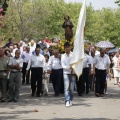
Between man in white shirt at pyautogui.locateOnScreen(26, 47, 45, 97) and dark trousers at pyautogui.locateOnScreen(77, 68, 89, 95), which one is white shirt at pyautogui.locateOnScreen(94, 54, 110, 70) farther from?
man in white shirt at pyautogui.locateOnScreen(26, 47, 45, 97)

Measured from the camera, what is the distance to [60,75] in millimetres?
17781

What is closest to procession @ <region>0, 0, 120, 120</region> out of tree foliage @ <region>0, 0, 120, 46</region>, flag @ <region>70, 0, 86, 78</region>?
flag @ <region>70, 0, 86, 78</region>

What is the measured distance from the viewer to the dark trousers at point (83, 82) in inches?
702

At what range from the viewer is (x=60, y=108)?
14156 mm

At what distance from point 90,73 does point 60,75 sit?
4.03ft

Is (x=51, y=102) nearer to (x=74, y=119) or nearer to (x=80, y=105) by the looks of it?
(x=80, y=105)

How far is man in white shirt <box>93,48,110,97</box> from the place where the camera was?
1745cm

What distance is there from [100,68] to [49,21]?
48.0 metres

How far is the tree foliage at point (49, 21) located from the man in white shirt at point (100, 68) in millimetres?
12908

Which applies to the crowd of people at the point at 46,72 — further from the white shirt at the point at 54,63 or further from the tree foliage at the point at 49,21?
the tree foliage at the point at 49,21

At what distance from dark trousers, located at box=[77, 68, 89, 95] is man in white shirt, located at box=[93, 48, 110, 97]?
0.57 m

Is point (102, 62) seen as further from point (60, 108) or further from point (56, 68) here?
point (60, 108)

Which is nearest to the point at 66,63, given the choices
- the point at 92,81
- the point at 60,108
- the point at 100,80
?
the point at 60,108

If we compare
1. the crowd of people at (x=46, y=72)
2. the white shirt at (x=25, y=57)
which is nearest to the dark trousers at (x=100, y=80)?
the crowd of people at (x=46, y=72)
